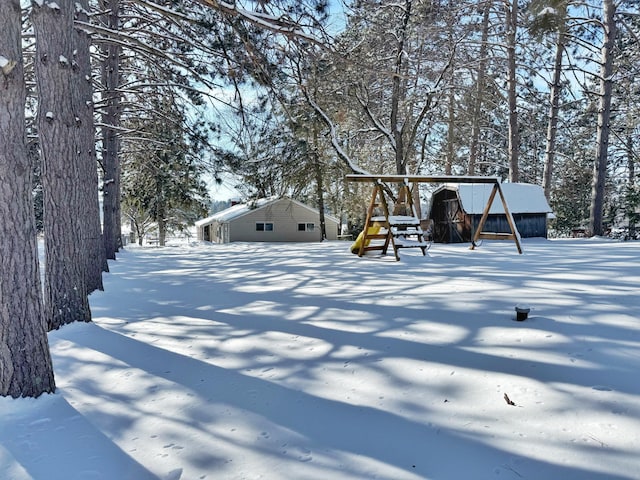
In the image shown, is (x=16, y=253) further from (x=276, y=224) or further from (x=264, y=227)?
(x=276, y=224)

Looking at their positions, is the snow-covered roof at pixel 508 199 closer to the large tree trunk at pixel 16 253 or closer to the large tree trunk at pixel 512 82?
the large tree trunk at pixel 512 82

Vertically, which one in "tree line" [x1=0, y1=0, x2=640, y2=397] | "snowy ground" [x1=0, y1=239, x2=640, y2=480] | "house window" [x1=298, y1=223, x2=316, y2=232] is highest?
"tree line" [x1=0, y1=0, x2=640, y2=397]

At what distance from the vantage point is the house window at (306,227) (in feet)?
84.1

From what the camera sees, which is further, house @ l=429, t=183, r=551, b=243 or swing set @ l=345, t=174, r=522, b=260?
house @ l=429, t=183, r=551, b=243

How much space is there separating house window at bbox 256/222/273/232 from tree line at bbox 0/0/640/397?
11.7 ft

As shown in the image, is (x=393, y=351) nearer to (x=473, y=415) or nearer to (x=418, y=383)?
(x=418, y=383)

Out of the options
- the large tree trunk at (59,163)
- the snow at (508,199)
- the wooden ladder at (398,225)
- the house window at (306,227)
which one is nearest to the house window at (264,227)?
the house window at (306,227)

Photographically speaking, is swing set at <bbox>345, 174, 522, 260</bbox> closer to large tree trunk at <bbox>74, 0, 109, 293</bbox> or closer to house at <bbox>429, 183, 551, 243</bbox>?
house at <bbox>429, 183, 551, 243</bbox>

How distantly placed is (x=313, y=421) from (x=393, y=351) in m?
0.91

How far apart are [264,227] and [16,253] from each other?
22707mm

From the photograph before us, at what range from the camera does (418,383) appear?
7.55 feet

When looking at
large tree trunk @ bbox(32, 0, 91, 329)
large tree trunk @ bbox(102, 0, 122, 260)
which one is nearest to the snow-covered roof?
large tree trunk @ bbox(102, 0, 122, 260)

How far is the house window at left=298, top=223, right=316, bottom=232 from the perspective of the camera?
25641mm

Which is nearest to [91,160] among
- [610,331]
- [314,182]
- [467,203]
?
[610,331]
